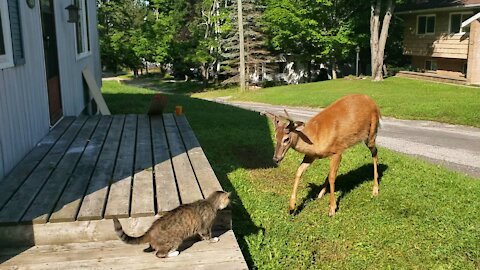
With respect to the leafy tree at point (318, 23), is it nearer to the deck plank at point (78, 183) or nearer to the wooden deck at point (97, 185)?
the wooden deck at point (97, 185)

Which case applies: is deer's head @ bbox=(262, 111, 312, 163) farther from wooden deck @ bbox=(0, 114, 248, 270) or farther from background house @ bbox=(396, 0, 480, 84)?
→ background house @ bbox=(396, 0, 480, 84)

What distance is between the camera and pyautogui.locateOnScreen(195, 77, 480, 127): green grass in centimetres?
1526

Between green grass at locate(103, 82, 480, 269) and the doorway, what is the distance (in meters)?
2.76

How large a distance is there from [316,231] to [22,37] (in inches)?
176

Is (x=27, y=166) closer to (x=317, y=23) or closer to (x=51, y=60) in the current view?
(x=51, y=60)

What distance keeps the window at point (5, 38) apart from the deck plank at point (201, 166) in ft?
7.77

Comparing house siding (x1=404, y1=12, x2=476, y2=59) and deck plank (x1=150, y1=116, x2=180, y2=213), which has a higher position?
house siding (x1=404, y1=12, x2=476, y2=59)

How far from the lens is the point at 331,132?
5.37 metres

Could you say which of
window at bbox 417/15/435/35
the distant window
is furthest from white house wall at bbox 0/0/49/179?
the distant window

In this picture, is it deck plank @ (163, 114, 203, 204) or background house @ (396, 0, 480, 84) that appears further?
background house @ (396, 0, 480, 84)

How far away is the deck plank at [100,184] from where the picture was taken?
3.74 meters

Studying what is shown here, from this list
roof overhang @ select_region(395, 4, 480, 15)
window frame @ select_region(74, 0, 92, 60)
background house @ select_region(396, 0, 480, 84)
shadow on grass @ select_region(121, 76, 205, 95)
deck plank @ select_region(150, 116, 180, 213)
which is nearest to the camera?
deck plank @ select_region(150, 116, 180, 213)

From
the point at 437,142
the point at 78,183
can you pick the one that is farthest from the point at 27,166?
the point at 437,142

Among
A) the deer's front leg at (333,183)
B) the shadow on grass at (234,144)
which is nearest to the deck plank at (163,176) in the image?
the shadow on grass at (234,144)
